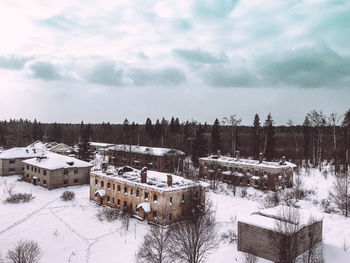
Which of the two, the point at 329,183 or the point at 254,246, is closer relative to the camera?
the point at 254,246

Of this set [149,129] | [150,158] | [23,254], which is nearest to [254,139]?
[150,158]

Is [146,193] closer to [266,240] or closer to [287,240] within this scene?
[266,240]

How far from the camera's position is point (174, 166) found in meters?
71.1

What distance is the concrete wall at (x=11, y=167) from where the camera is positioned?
65425mm

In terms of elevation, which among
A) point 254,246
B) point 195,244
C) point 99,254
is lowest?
point 99,254

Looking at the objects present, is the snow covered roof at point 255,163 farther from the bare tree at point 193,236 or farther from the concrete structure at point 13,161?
the concrete structure at point 13,161

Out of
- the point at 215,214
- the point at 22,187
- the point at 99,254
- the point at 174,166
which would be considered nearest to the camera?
the point at 99,254

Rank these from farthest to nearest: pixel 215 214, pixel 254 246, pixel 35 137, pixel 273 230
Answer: pixel 35 137, pixel 215 214, pixel 254 246, pixel 273 230

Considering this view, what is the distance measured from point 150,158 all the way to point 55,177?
88.1ft

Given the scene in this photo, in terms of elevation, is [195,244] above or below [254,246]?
above

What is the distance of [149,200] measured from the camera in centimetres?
3788

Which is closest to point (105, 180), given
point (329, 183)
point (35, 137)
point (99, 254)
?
point (99, 254)

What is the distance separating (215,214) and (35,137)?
389 feet

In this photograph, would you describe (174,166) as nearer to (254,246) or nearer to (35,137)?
(254,246)
